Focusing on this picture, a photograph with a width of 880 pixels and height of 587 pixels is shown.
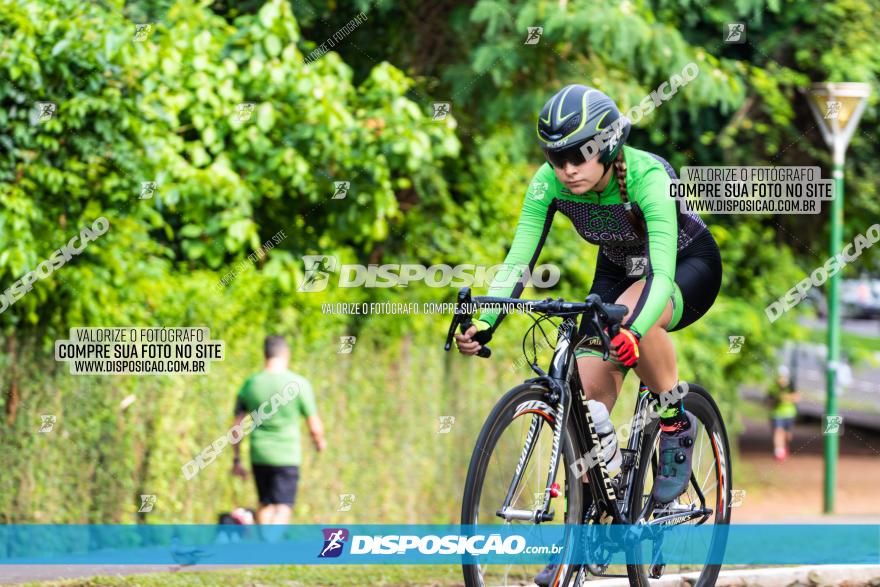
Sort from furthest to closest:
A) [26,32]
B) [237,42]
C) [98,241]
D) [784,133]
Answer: [784,133], [237,42], [98,241], [26,32]

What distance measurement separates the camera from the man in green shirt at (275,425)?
845 centimetres

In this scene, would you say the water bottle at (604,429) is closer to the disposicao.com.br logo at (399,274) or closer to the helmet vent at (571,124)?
the helmet vent at (571,124)

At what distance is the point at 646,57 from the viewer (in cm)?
1059

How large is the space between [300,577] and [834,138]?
28.8ft

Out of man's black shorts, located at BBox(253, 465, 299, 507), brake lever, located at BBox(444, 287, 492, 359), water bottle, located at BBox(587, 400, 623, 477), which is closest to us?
brake lever, located at BBox(444, 287, 492, 359)

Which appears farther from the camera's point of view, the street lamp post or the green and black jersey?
the street lamp post

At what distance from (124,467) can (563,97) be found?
5531 millimetres

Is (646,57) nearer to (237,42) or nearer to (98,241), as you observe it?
(237,42)

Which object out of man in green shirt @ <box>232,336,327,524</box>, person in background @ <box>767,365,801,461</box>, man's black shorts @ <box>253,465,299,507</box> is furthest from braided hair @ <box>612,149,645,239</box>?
person in background @ <box>767,365,801,461</box>

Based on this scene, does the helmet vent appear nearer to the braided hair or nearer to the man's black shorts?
the braided hair

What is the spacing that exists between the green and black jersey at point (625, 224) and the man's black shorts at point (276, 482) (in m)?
3.77

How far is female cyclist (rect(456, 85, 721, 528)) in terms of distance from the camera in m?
4.91

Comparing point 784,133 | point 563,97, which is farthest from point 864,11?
point 563,97

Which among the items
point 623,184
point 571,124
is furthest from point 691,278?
point 571,124
